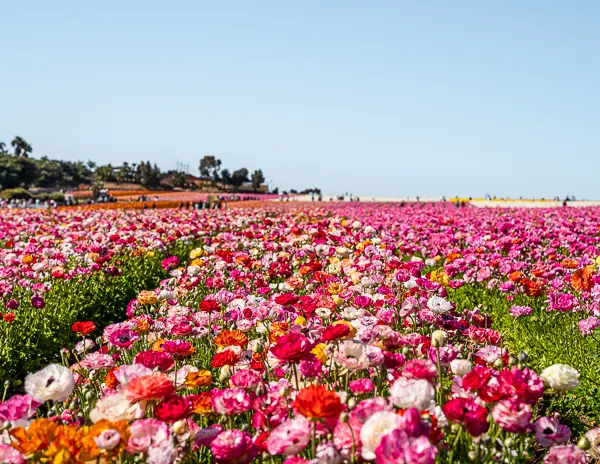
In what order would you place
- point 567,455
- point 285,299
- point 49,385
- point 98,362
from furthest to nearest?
point 285,299
point 98,362
point 49,385
point 567,455

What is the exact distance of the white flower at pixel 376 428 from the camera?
1.92 m

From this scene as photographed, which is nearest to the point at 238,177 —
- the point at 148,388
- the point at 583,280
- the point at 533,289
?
the point at 533,289

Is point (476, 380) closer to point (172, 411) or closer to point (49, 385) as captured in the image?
point (172, 411)

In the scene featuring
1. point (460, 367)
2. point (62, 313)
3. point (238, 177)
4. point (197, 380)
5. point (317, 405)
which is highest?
point (238, 177)

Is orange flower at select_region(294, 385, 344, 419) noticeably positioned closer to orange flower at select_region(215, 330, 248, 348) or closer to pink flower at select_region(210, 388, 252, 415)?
pink flower at select_region(210, 388, 252, 415)

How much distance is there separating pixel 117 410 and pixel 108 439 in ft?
1.08

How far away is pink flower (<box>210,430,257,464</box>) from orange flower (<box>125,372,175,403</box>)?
28 centimetres

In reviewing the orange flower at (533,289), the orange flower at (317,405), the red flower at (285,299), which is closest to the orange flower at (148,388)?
the orange flower at (317,405)

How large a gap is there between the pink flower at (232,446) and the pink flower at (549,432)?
3.74 feet

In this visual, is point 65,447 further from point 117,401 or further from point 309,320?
point 309,320

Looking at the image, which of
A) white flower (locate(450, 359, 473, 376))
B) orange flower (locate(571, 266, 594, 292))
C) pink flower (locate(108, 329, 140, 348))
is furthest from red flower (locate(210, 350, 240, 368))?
orange flower (locate(571, 266, 594, 292))

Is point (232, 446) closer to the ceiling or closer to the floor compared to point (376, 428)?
Answer: closer to the floor

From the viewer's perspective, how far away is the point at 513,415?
212 cm

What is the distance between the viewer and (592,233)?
11672mm
